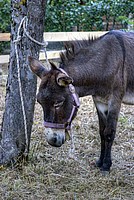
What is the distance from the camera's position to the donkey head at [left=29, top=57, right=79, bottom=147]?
304cm

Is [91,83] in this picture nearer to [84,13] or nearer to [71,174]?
[71,174]

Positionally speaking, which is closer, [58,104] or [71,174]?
[58,104]

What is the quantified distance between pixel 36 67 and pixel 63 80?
35cm

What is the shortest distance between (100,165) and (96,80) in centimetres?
95

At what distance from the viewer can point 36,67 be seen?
10.5ft

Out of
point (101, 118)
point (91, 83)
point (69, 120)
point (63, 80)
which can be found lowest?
point (101, 118)

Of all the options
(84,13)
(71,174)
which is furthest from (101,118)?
(84,13)

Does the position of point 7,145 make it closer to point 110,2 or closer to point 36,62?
point 36,62

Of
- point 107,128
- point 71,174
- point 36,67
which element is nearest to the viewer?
point 36,67

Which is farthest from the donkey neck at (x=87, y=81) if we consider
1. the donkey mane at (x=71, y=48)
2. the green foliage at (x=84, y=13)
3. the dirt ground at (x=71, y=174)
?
the green foliage at (x=84, y=13)

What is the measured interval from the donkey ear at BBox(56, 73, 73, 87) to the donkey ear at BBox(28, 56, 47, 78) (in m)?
0.22

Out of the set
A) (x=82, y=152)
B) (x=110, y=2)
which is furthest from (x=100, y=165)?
(x=110, y=2)

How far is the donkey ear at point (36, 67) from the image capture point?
10.5ft

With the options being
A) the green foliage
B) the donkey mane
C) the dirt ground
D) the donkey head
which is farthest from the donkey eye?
the green foliage
